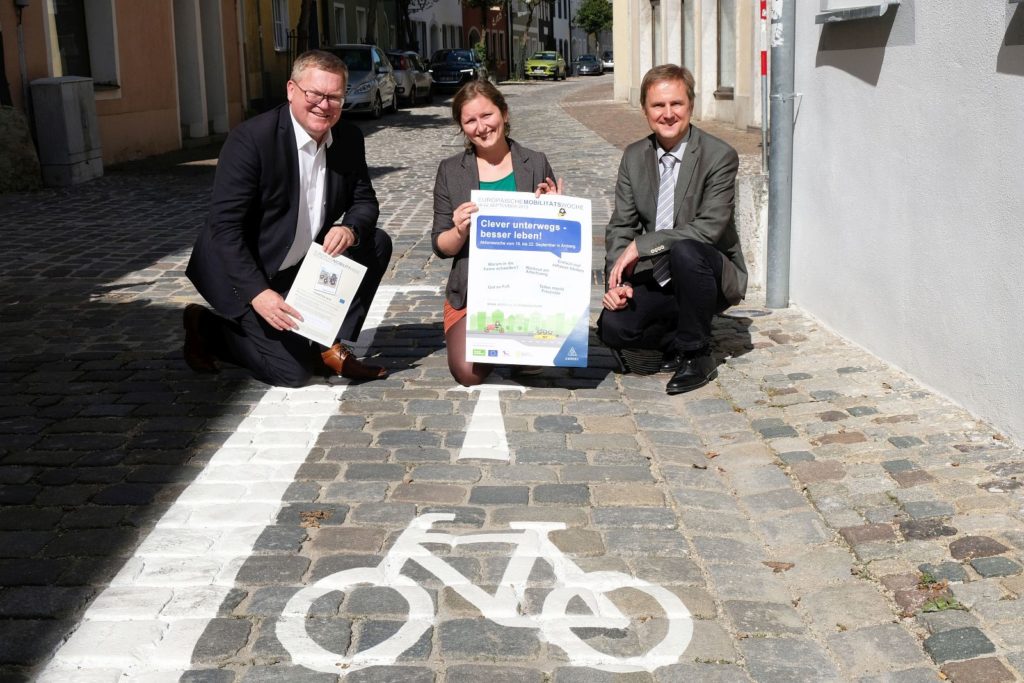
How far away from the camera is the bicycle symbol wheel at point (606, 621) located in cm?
336

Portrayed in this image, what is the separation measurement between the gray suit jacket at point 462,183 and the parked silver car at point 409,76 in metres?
27.7

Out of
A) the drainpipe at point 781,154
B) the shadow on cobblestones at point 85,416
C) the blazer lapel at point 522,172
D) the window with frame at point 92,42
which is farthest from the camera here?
the window with frame at point 92,42

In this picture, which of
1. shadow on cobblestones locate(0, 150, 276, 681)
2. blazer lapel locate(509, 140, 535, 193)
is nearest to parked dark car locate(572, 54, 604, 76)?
shadow on cobblestones locate(0, 150, 276, 681)

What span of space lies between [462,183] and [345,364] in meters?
1.02

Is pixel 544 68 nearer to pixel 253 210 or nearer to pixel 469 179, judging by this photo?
pixel 469 179

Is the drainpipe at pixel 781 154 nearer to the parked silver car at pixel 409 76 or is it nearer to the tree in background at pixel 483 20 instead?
the parked silver car at pixel 409 76

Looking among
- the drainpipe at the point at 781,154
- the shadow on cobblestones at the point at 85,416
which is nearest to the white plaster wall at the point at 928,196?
the drainpipe at the point at 781,154

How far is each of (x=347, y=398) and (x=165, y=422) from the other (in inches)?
32.9

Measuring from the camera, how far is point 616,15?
1470 inches

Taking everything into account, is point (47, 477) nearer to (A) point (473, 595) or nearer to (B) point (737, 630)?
(A) point (473, 595)

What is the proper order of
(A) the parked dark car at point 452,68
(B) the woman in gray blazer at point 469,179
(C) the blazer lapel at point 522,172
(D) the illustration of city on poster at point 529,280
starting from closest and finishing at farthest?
1. (D) the illustration of city on poster at point 529,280
2. (B) the woman in gray blazer at point 469,179
3. (C) the blazer lapel at point 522,172
4. (A) the parked dark car at point 452,68

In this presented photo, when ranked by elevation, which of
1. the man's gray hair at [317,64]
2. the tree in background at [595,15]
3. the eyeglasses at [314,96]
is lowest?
the eyeglasses at [314,96]

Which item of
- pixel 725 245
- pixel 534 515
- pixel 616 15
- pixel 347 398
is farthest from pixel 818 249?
pixel 616 15

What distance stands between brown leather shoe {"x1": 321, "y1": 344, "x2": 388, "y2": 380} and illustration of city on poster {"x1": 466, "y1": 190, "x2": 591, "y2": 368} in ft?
2.21
